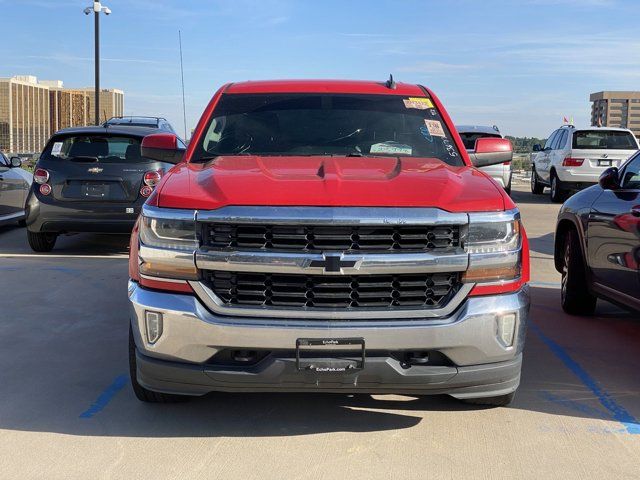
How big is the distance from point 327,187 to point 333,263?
1.35 ft

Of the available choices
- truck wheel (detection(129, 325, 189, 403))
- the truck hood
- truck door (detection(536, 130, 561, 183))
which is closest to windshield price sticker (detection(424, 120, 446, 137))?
the truck hood

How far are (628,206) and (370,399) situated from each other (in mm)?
2398

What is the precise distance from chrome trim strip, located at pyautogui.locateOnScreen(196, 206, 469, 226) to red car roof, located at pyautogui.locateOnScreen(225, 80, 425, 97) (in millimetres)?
2130

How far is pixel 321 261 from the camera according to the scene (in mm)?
3436

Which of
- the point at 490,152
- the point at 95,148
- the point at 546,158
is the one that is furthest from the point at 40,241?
the point at 546,158

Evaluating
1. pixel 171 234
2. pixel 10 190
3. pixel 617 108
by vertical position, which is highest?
pixel 617 108

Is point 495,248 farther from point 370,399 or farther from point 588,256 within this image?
point 588,256

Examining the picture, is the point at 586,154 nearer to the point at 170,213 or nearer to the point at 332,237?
the point at 332,237

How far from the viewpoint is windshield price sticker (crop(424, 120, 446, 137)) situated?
5.07m

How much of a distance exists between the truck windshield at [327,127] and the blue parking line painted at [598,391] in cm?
160

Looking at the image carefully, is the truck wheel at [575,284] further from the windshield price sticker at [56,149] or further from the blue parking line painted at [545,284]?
the windshield price sticker at [56,149]

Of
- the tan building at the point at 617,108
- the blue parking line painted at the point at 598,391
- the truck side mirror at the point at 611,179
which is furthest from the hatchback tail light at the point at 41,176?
the tan building at the point at 617,108

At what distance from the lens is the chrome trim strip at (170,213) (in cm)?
354

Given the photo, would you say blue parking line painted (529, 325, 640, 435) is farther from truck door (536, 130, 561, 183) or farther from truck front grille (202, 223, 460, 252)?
truck door (536, 130, 561, 183)
